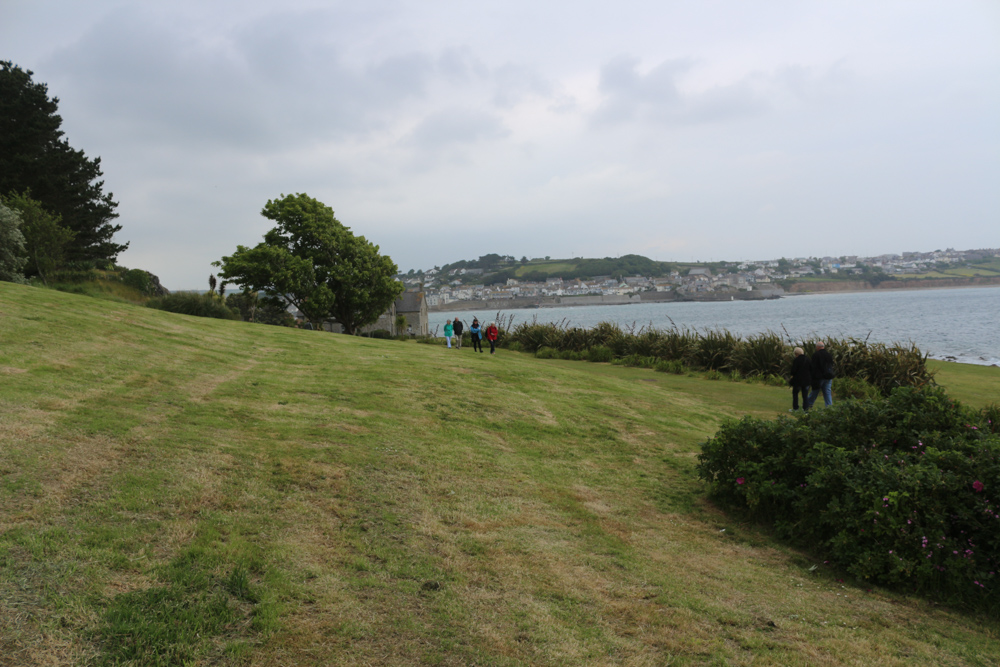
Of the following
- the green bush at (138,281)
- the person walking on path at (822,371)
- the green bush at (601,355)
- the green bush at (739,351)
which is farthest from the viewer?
the green bush at (138,281)

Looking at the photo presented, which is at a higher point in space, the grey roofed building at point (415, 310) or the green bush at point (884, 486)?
the grey roofed building at point (415, 310)

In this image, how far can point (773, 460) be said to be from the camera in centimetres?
623

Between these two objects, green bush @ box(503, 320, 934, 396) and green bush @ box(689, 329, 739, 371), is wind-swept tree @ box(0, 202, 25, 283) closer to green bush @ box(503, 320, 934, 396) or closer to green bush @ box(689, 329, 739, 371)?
green bush @ box(503, 320, 934, 396)

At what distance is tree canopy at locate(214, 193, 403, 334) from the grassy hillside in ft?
78.9

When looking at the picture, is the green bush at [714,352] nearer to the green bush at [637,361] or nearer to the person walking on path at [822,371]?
the green bush at [637,361]

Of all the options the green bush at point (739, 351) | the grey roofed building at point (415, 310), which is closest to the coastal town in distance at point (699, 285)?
the grey roofed building at point (415, 310)

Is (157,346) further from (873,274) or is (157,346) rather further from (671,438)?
(873,274)

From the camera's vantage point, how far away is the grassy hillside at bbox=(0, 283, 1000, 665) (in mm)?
3213

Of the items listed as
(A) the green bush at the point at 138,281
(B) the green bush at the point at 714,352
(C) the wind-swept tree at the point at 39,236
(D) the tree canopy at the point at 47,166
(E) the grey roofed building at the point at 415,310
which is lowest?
(B) the green bush at the point at 714,352

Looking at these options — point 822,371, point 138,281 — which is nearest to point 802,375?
point 822,371

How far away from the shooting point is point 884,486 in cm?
505

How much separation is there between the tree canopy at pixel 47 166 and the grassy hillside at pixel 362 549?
98.3ft

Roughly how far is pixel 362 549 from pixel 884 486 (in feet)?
14.2

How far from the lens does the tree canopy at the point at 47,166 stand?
105 ft
